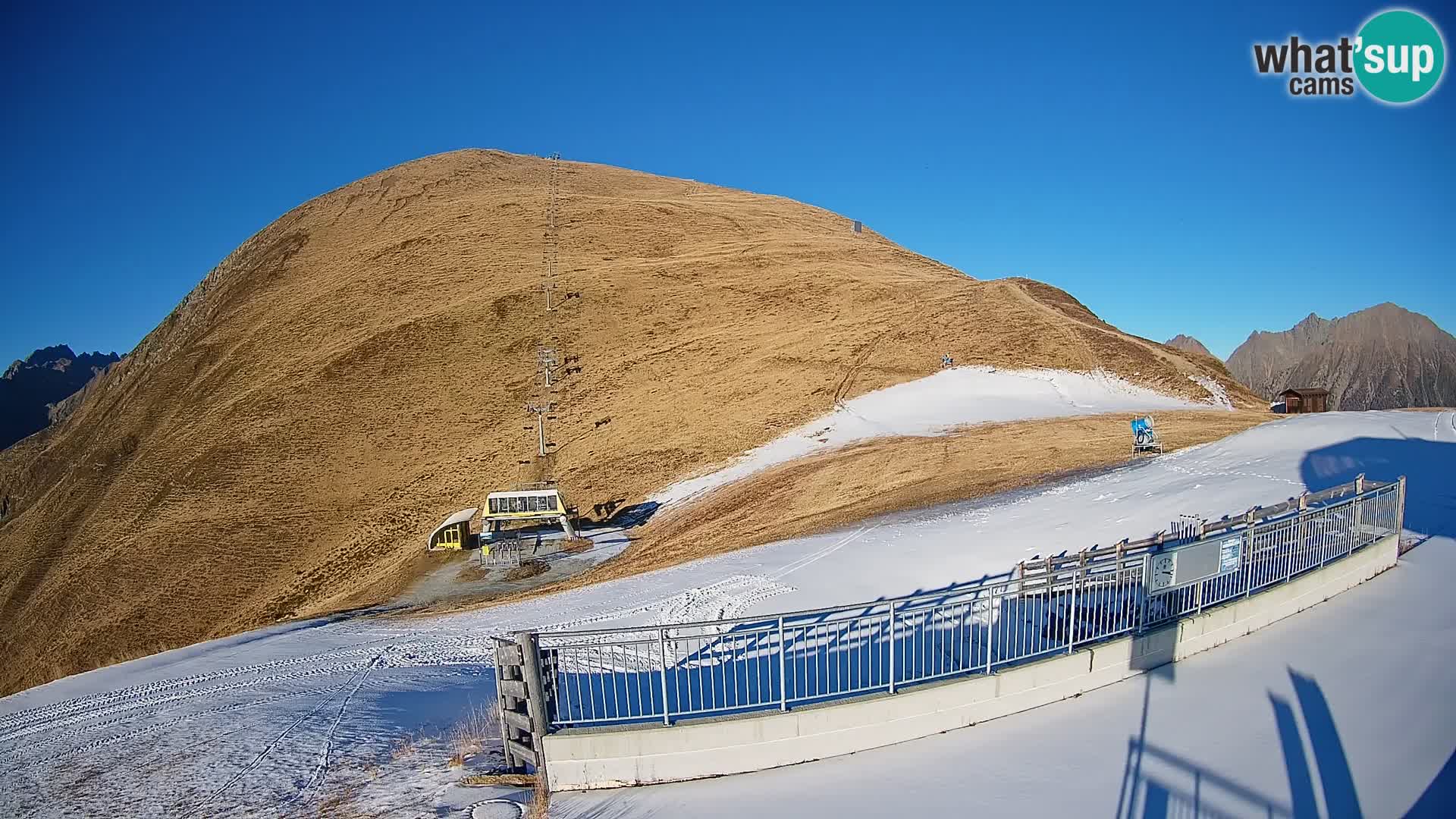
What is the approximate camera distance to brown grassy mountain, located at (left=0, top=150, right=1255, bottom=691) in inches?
1305

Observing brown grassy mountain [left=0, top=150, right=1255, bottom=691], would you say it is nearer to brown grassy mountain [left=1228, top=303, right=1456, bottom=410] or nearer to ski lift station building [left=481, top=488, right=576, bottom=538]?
ski lift station building [left=481, top=488, right=576, bottom=538]

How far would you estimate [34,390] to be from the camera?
147 metres

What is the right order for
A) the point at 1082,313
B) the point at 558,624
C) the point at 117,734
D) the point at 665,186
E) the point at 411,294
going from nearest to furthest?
1. the point at 117,734
2. the point at 558,624
3. the point at 1082,313
4. the point at 411,294
5. the point at 665,186

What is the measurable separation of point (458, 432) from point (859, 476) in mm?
26665

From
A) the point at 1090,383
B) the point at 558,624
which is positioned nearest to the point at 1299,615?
the point at 558,624

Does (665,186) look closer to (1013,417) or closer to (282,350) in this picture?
(282,350)

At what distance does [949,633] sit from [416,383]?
144 feet

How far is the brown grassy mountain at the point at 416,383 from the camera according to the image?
33.2 meters

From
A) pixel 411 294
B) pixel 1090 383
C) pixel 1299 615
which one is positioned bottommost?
pixel 1299 615

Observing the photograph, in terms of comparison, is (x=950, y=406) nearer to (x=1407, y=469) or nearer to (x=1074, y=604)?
(x=1407, y=469)

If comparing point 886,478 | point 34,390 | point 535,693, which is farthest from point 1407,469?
point 34,390

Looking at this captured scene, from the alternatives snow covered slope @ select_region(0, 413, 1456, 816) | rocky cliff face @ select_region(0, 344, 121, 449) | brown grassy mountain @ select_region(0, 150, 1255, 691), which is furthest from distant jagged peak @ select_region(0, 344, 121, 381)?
snow covered slope @ select_region(0, 413, 1456, 816)

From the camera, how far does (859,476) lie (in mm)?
25062

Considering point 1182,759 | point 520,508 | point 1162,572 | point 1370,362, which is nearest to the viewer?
point 1182,759
